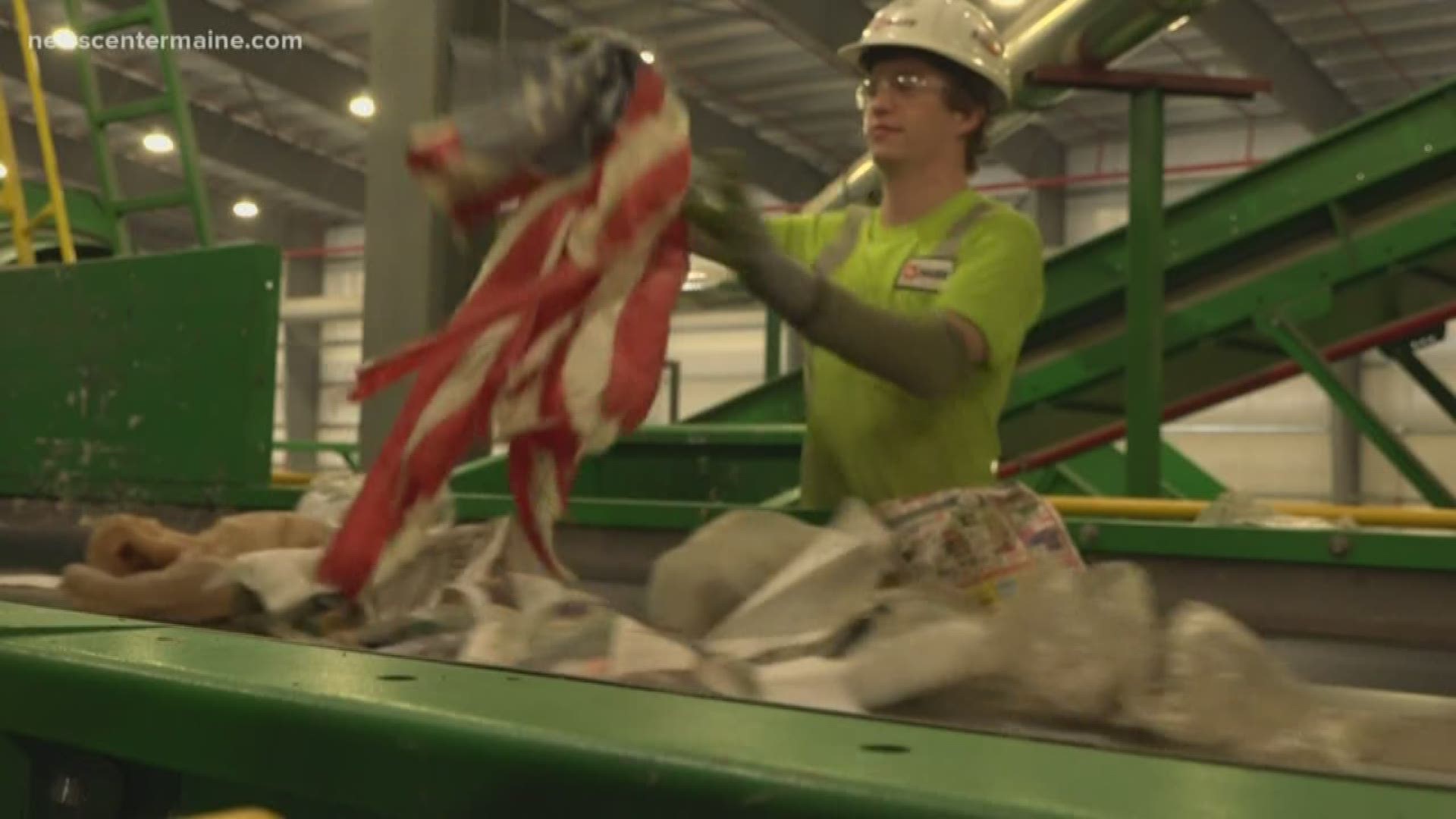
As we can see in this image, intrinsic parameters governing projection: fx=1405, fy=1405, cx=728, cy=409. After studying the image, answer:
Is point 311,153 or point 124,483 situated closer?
point 124,483

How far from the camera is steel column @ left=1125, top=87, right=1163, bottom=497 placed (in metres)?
2.90

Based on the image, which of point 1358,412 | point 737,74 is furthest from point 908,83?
point 737,74

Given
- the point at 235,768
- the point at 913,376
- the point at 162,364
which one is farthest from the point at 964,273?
the point at 162,364

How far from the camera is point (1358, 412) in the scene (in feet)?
12.2

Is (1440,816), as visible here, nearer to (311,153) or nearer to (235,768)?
(235,768)

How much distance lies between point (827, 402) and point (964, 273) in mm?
267

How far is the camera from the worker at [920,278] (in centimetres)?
162

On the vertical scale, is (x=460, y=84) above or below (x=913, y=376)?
above

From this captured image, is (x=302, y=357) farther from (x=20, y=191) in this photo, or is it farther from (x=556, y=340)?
(x=556, y=340)

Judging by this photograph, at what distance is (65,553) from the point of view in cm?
214

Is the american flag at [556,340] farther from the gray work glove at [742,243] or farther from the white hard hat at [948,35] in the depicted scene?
the white hard hat at [948,35]

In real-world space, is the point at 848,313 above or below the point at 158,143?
below

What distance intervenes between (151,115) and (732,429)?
1523 millimetres

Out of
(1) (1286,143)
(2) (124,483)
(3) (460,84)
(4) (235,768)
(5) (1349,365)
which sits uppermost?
(1) (1286,143)
